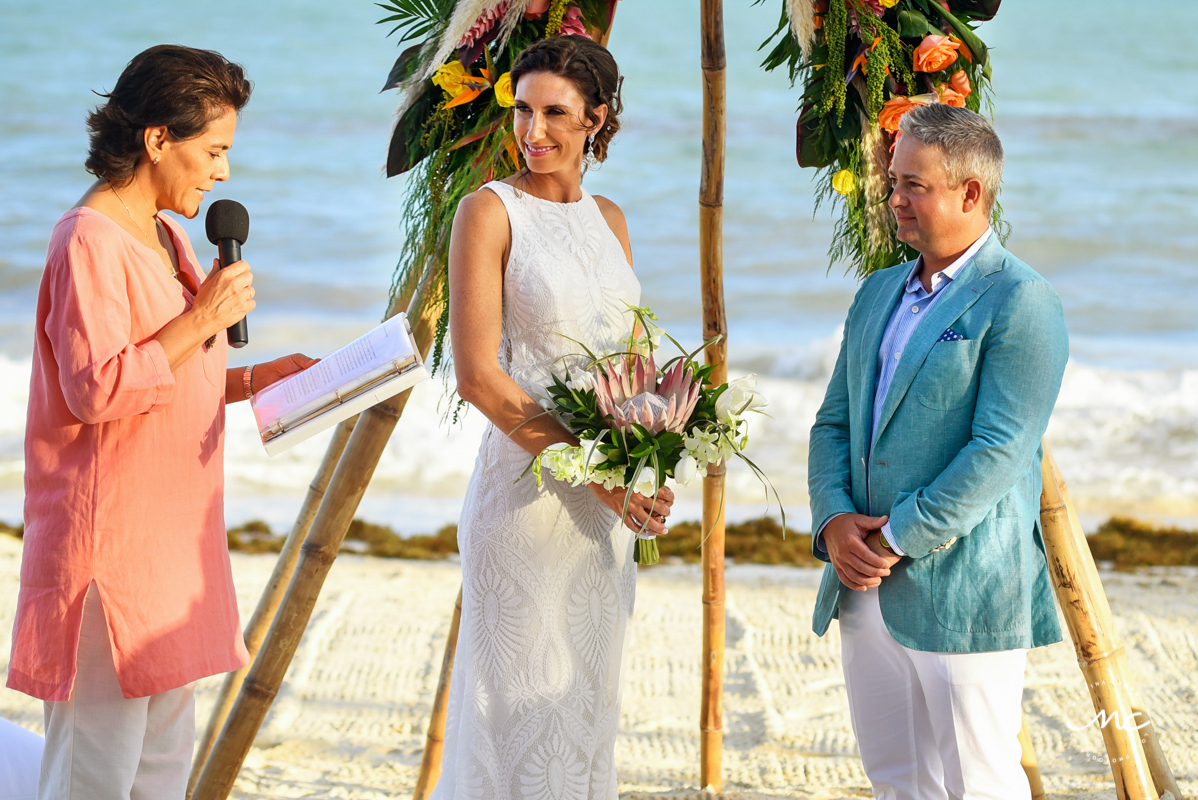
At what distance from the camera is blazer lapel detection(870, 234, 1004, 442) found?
1992mm

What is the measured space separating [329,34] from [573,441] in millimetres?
17179

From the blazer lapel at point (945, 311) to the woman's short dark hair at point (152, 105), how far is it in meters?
1.31

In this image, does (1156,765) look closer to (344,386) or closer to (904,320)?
(904,320)

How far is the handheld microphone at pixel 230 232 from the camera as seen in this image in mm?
1997

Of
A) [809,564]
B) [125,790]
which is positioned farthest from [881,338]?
[809,564]

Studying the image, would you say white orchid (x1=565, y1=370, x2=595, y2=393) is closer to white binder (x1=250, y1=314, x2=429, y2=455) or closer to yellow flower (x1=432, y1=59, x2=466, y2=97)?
white binder (x1=250, y1=314, x2=429, y2=455)

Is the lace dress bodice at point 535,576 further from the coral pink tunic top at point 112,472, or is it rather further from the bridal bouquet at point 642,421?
the coral pink tunic top at point 112,472

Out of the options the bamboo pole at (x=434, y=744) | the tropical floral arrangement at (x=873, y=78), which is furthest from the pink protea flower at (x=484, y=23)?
the bamboo pole at (x=434, y=744)

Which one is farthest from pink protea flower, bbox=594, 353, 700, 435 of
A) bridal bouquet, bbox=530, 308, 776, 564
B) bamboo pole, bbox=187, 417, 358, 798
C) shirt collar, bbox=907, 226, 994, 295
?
bamboo pole, bbox=187, 417, 358, 798

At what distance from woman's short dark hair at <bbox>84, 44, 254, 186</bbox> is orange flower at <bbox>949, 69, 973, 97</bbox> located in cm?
160

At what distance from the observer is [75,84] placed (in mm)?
16156

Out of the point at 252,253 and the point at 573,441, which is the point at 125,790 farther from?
the point at 252,253

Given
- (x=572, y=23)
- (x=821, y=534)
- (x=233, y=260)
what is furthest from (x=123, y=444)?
(x=572, y=23)

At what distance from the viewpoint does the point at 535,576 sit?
221cm
